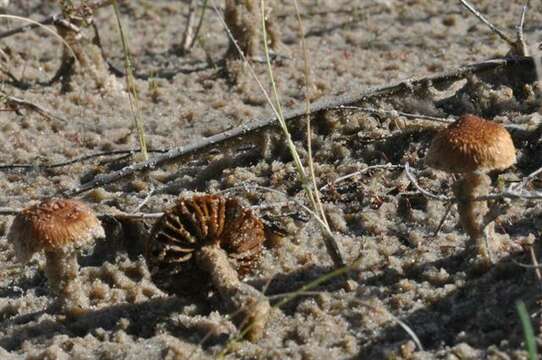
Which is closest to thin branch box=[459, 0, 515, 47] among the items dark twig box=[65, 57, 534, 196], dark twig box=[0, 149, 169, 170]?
dark twig box=[65, 57, 534, 196]

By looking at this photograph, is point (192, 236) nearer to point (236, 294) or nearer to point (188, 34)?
point (236, 294)

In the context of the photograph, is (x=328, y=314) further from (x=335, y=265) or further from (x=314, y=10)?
(x=314, y=10)

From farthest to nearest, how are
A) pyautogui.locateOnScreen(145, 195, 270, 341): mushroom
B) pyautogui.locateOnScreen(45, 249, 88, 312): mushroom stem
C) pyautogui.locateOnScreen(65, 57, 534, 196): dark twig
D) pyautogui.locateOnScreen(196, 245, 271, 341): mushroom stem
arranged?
pyautogui.locateOnScreen(65, 57, 534, 196): dark twig
pyautogui.locateOnScreen(45, 249, 88, 312): mushroom stem
pyautogui.locateOnScreen(145, 195, 270, 341): mushroom
pyautogui.locateOnScreen(196, 245, 271, 341): mushroom stem

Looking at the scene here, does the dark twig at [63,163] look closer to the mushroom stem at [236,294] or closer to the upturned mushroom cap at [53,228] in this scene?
the upturned mushroom cap at [53,228]

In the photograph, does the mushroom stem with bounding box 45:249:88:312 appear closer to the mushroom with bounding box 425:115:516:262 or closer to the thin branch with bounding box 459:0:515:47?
the mushroom with bounding box 425:115:516:262

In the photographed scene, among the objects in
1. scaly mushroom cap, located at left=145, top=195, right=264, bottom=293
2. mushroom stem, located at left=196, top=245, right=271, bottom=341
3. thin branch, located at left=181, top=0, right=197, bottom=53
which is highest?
thin branch, located at left=181, top=0, right=197, bottom=53

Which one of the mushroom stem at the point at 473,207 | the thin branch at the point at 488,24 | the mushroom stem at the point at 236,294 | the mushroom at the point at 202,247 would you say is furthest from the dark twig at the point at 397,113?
the mushroom stem at the point at 236,294
